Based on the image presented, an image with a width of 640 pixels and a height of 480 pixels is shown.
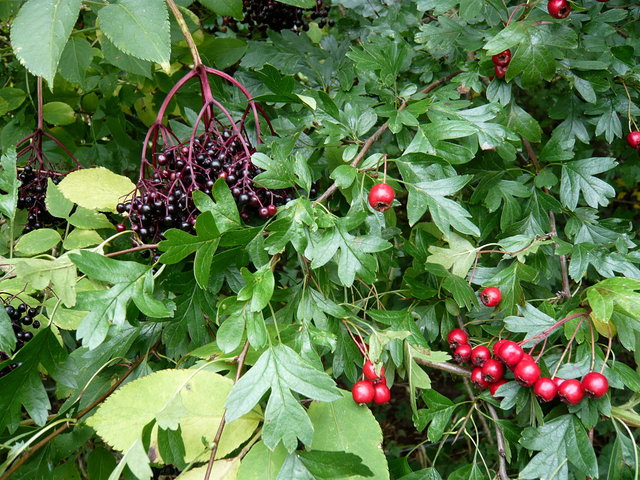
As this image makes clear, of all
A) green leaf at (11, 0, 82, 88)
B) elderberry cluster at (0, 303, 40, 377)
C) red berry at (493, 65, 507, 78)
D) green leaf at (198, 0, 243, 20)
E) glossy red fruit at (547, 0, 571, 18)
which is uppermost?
green leaf at (11, 0, 82, 88)

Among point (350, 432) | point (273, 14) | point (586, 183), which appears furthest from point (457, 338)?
point (273, 14)

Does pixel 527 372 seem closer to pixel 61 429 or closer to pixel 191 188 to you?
pixel 191 188

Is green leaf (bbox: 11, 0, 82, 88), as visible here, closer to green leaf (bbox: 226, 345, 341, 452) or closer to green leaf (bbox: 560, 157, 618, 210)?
green leaf (bbox: 226, 345, 341, 452)

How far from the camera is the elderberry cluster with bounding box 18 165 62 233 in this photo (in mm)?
1551

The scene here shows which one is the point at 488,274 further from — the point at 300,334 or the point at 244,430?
the point at 244,430

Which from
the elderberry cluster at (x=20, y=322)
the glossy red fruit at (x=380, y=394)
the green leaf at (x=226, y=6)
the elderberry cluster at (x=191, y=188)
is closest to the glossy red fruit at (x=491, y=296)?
the glossy red fruit at (x=380, y=394)

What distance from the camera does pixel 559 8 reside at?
4.39ft

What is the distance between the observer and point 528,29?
4.48 ft

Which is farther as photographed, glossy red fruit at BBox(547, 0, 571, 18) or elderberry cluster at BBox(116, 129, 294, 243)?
glossy red fruit at BBox(547, 0, 571, 18)

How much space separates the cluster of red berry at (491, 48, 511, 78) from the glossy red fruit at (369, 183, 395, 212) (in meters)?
0.55

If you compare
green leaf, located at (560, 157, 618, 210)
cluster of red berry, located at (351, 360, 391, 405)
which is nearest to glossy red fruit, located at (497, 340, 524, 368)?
cluster of red berry, located at (351, 360, 391, 405)

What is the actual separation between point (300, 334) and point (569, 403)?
572 mm

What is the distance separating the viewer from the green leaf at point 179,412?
1008 mm

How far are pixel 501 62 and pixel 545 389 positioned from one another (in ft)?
2.71
